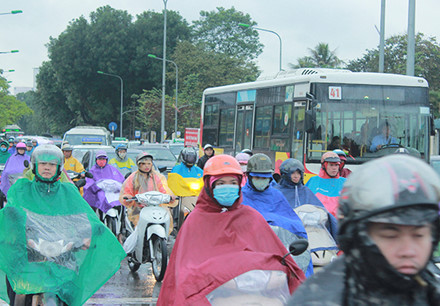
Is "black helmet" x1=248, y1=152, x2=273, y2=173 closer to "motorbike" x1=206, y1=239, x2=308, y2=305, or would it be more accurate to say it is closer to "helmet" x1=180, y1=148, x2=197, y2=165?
"motorbike" x1=206, y1=239, x2=308, y2=305

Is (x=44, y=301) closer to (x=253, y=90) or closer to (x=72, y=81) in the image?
(x=253, y=90)

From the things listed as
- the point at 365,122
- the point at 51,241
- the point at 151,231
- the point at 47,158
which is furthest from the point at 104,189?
the point at 51,241

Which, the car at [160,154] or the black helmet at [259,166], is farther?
the car at [160,154]

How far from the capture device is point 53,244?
533cm

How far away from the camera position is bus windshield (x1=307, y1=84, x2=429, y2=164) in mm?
12891

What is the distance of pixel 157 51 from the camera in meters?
58.0

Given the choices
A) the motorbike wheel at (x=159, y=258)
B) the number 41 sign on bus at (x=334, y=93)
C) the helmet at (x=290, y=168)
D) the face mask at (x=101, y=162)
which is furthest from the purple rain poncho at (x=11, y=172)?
the helmet at (x=290, y=168)

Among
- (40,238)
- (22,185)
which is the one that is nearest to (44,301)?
(40,238)

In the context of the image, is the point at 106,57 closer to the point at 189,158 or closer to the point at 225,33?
the point at 225,33

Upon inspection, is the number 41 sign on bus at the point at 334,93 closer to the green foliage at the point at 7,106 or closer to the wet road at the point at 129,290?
the wet road at the point at 129,290

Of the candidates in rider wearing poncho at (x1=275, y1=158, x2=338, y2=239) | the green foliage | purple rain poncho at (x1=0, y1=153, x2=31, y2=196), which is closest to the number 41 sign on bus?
purple rain poncho at (x1=0, y1=153, x2=31, y2=196)

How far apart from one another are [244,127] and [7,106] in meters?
58.3

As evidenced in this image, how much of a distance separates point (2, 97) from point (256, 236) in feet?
193

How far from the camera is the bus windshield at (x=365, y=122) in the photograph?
12.9 metres
